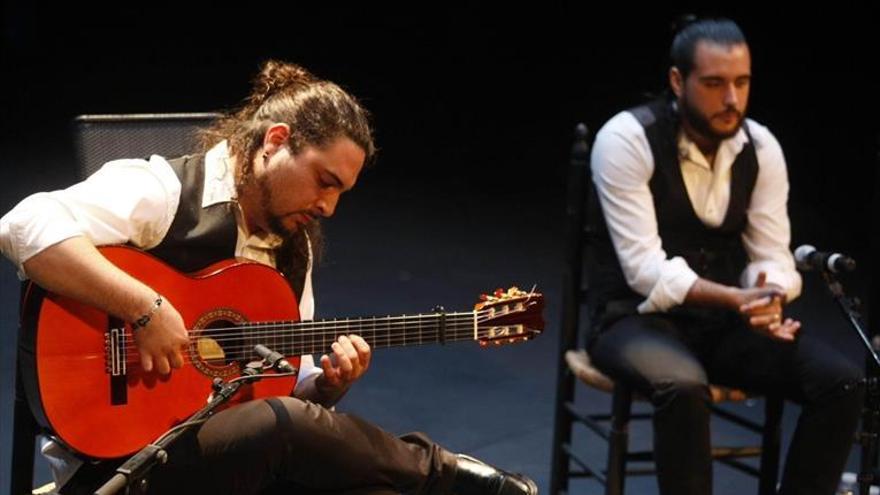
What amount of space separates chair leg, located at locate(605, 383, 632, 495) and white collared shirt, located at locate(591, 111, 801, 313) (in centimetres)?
28

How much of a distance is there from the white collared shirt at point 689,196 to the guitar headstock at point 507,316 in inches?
27.9

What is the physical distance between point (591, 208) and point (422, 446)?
1.24 metres

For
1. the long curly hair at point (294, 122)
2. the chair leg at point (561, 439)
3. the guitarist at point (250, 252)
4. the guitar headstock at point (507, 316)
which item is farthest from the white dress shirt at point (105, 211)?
the chair leg at point (561, 439)

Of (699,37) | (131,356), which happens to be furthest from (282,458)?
(699,37)

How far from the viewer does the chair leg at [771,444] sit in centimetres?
399

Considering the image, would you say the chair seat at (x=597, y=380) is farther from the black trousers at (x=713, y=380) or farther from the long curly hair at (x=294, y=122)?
the long curly hair at (x=294, y=122)

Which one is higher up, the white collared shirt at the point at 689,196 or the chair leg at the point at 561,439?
the white collared shirt at the point at 689,196

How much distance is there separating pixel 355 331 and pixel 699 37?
1584mm

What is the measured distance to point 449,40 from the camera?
9992 mm

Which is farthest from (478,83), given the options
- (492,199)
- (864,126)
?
(864,126)

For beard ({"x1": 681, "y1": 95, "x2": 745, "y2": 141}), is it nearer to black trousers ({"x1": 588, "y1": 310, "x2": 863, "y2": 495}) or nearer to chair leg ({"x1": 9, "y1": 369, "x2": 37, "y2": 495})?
black trousers ({"x1": 588, "y1": 310, "x2": 863, "y2": 495})

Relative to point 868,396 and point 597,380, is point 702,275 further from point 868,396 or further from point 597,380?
point 868,396

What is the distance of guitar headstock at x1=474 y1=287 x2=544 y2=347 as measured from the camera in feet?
10.7

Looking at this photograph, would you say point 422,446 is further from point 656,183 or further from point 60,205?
point 656,183
